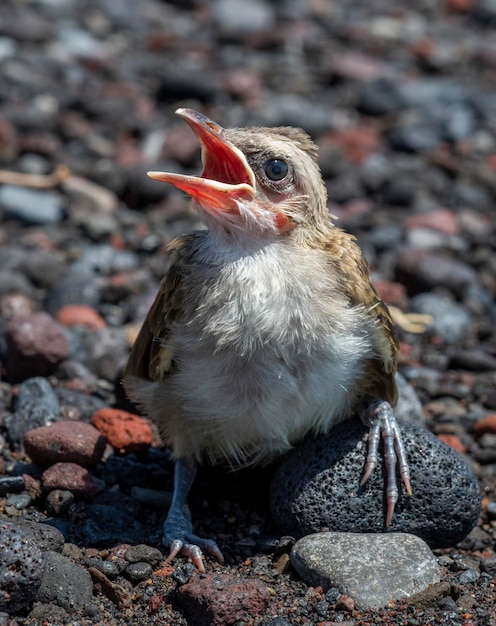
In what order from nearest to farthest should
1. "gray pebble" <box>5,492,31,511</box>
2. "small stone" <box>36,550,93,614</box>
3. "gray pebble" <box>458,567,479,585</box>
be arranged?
"small stone" <box>36,550,93,614</box>, "gray pebble" <box>458,567,479,585</box>, "gray pebble" <box>5,492,31,511</box>

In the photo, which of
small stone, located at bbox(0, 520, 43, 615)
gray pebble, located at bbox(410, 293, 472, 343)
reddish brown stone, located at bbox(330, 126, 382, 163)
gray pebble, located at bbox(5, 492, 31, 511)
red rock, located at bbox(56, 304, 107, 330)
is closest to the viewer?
small stone, located at bbox(0, 520, 43, 615)

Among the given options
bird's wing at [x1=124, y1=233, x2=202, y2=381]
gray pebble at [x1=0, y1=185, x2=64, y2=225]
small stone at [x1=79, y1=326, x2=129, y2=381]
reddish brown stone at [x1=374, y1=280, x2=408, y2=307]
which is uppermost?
bird's wing at [x1=124, y1=233, x2=202, y2=381]

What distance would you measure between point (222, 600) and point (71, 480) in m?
1.47

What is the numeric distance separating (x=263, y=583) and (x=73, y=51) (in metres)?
9.59

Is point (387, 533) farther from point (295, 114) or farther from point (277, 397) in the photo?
point (295, 114)

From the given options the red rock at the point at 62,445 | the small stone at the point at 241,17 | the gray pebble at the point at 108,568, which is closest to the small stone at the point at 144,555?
the gray pebble at the point at 108,568

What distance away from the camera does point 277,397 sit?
5555 millimetres

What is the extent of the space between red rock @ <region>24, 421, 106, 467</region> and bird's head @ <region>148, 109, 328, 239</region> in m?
1.63

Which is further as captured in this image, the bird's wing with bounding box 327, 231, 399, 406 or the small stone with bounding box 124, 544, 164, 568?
the bird's wing with bounding box 327, 231, 399, 406

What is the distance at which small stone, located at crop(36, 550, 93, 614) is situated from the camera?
4.97m

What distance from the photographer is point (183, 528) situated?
571cm

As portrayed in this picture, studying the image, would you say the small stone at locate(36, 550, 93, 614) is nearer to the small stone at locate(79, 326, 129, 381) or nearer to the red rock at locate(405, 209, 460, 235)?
the small stone at locate(79, 326, 129, 381)

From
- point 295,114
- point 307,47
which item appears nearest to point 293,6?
point 307,47

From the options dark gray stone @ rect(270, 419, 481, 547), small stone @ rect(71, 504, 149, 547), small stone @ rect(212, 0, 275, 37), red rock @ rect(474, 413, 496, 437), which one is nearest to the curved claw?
small stone @ rect(71, 504, 149, 547)
